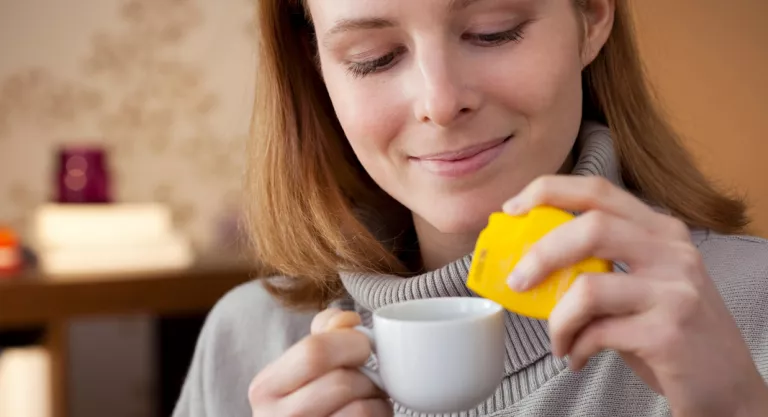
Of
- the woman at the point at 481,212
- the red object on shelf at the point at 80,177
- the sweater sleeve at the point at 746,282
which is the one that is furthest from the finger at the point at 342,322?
the red object on shelf at the point at 80,177

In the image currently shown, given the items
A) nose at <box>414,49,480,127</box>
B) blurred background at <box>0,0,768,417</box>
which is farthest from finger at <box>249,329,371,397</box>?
blurred background at <box>0,0,768,417</box>

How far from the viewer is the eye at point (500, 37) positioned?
3.43 feet

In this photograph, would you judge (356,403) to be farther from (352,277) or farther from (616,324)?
(352,277)

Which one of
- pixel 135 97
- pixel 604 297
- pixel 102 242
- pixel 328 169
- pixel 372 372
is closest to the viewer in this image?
pixel 604 297

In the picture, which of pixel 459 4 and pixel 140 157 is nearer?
pixel 459 4

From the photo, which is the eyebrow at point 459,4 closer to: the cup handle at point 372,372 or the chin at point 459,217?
the chin at point 459,217

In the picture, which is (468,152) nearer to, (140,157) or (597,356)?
(597,356)

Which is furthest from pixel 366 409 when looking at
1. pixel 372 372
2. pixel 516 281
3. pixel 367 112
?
pixel 367 112

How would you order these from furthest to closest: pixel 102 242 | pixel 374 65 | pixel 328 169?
pixel 102 242, pixel 328 169, pixel 374 65

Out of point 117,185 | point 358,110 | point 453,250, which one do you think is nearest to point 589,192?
point 358,110

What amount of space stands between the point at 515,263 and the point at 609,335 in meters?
0.10

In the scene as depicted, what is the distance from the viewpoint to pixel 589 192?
2.57 feet

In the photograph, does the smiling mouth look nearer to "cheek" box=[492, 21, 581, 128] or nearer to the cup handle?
"cheek" box=[492, 21, 581, 128]

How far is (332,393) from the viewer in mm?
828
